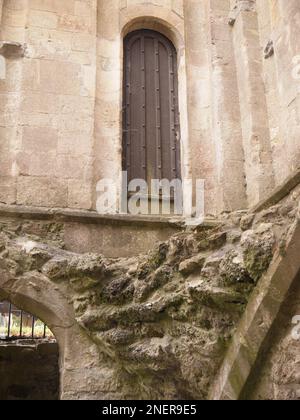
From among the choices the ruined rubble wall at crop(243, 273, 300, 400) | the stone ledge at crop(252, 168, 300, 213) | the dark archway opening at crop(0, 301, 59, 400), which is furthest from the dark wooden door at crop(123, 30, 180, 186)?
the ruined rubble wall at crop(243, 273, 300, 400)

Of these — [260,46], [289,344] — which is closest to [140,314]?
[289,344]

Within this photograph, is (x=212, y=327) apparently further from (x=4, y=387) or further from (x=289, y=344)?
(x=4, y=387)

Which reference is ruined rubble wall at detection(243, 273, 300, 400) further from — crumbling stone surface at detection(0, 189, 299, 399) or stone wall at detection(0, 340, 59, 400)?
stone wall at detection(0, 340, 59, 400)

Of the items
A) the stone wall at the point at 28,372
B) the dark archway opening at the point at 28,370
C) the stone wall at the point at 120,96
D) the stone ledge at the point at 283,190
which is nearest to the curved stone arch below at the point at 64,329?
the stone wall at the point at 120,96

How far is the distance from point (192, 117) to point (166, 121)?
34cm

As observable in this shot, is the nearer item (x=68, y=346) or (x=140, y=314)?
(x=140, y=314)

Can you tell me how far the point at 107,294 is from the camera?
13.8 feet

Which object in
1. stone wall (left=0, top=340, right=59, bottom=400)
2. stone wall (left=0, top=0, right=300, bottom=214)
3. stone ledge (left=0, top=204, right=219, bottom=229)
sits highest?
stone wall (left=0, top=0, right=300, bottom=214)

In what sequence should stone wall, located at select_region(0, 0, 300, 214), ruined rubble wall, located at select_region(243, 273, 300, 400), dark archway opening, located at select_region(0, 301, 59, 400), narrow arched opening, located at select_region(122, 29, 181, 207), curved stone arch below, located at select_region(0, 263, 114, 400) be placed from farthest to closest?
dark archway opening, located at select_region(0, 301, 59, 400) → narrow arched opening, located at select_region(122, 29, 181, 207) → stone wall, located at select_region(0, 0, 300, 214) → curved stone arch below, located at select_region(0, 263, 114, 400) → ruined rubble wall, located at select_region(243, 273, 300, 400)

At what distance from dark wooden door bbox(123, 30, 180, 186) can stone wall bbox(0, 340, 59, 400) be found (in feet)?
10.3

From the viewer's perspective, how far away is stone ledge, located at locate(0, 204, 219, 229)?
5.04 metres

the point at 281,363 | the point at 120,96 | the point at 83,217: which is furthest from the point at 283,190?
the point at 120,96

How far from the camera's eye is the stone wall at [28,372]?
7.16 metres

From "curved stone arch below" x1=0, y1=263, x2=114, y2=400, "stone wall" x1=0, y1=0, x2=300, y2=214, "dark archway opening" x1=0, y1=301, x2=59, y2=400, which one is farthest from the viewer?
"dark archway opening" x1=0, y1=301, x2=59, y2=400
